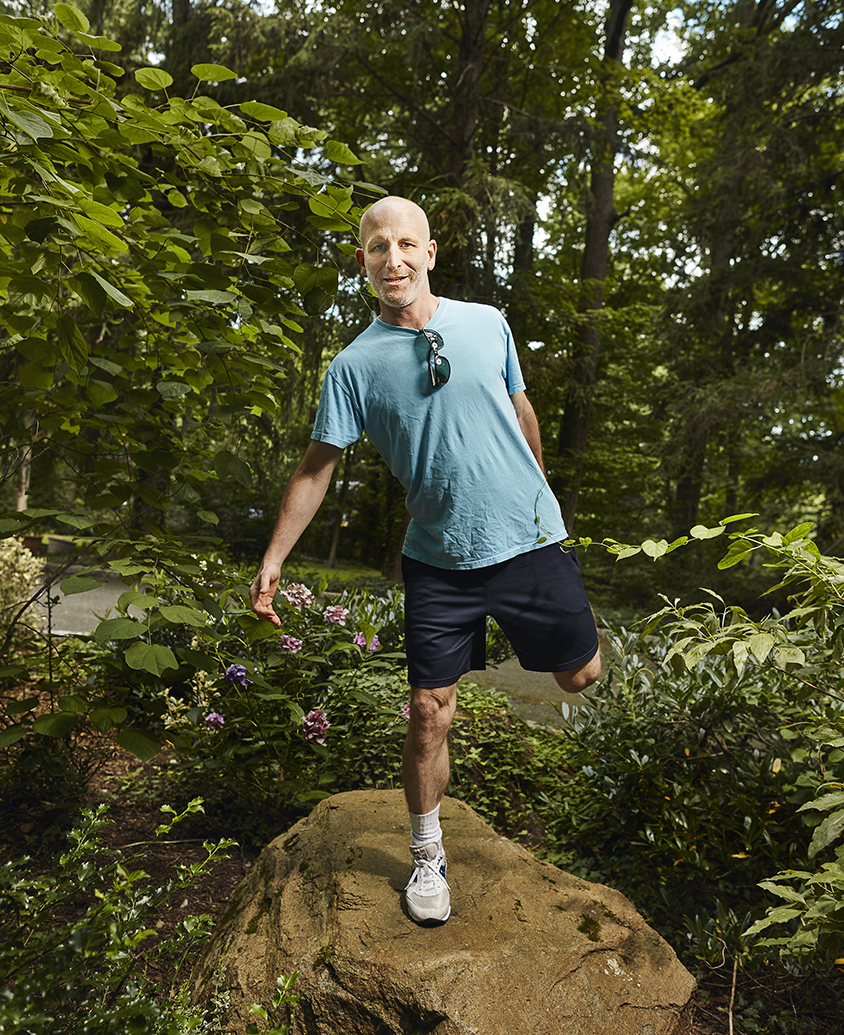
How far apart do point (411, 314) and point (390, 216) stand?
11.9 inches

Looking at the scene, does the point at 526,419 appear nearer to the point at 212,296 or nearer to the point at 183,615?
the point at 212,296

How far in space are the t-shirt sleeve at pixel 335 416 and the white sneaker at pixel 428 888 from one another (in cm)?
129

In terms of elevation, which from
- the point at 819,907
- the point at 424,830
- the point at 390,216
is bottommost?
the point at 424,830

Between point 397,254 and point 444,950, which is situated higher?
point 397,254

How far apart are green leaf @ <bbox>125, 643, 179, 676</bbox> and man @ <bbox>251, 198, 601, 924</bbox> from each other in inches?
12.8

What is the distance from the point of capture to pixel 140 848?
10.0 ft

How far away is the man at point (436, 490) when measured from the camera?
2.23 meters

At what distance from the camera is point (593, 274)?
11422mm

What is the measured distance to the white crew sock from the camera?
2.21m

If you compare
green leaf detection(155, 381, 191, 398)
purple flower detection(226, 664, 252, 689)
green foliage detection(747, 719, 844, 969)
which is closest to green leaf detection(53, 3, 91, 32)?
green leaf detection(155, 381, 191, 398)

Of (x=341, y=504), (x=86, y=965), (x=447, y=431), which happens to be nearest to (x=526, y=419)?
(x=447, y=431)

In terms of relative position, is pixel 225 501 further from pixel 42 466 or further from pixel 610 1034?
pixel 610 1034

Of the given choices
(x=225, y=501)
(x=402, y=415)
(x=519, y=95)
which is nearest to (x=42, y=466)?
(x=402, y=415)

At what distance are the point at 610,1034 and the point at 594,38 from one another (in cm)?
1368
